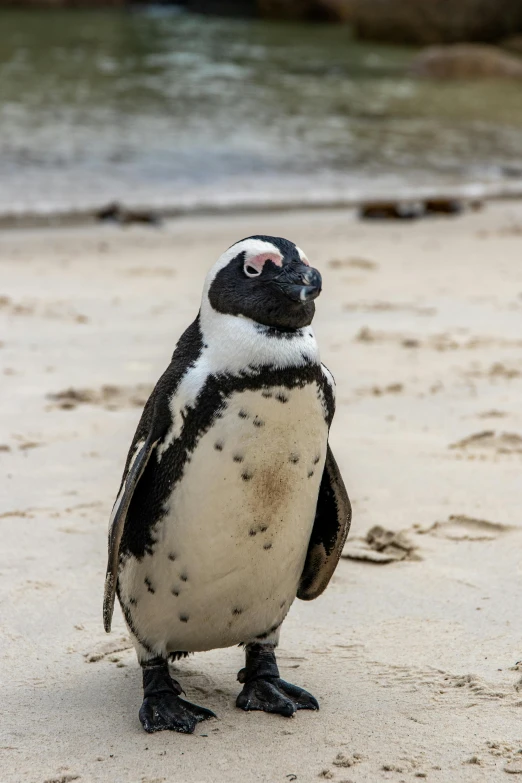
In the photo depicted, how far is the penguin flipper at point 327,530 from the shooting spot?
271cm

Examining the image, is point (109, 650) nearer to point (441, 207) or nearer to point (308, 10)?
point (441, 207)

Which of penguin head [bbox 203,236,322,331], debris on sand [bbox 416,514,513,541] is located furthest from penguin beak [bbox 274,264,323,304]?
debris on sand [bbox 416,514,513,541]

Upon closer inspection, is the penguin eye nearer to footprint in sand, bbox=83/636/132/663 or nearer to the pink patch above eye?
the pink patch above eye

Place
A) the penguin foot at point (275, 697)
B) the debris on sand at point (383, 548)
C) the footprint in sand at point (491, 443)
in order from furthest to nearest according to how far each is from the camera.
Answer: the footprint in sand at point (491, 443) < the debris on sand at point (383, 548) < the penguin foot at point (275, 697)

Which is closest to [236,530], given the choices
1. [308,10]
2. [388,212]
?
[388,212]

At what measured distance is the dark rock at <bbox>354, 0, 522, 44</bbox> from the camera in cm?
2711

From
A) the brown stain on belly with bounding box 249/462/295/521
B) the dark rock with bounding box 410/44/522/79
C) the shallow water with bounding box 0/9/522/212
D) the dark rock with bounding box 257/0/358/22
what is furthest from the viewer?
the dark rock with bounding box 257/0/358/22

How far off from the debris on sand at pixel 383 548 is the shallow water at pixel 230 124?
716cm

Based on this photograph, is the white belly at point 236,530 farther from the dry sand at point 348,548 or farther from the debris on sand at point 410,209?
the debris on sand at point 410,209

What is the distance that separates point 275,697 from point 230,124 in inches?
541

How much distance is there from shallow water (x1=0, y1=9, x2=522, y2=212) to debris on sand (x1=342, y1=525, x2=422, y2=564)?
716 cm

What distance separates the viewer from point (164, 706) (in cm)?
250

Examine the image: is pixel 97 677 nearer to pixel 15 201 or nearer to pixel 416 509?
pixel 416 509

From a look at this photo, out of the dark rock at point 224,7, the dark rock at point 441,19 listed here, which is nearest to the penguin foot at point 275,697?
the dark rock at point 441,19
